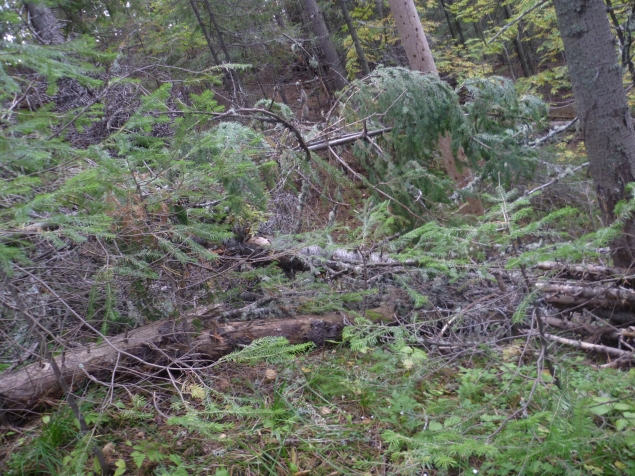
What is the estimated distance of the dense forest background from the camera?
2.37 m

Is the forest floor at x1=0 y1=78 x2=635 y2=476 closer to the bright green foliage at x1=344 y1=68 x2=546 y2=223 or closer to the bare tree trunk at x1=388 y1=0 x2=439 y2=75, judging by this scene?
the bright green foliage at x1=344 y1=68 x2=546 y2=223

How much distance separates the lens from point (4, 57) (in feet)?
6.89

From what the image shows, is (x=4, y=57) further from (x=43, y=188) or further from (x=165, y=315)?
(x=165, y=315)

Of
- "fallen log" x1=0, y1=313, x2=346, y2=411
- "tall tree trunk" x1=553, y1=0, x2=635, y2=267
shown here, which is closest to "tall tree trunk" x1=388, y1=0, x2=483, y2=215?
"tall tree trunk" x1=553, y1=0, x2=635, y2=267

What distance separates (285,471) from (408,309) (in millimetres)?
2137

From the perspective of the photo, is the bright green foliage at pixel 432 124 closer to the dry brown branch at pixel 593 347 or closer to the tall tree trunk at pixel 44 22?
the dry brown branch at pixel 593 347

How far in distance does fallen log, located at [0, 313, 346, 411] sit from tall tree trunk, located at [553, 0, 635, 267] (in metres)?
2.78

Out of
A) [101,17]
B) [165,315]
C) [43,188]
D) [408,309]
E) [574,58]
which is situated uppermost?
[101,17]

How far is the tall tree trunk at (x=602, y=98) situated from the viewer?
419cm

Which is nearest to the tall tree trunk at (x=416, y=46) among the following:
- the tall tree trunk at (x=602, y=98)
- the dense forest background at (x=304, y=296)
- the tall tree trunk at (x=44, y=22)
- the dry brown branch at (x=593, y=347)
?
the dense forest background at (x=304, y=296)

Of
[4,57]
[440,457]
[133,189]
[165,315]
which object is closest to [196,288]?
[165,315]

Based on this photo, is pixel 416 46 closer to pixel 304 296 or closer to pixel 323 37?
pixel 304 296

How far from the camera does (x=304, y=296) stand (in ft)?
14.0

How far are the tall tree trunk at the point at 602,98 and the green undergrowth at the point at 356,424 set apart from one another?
2.05m
